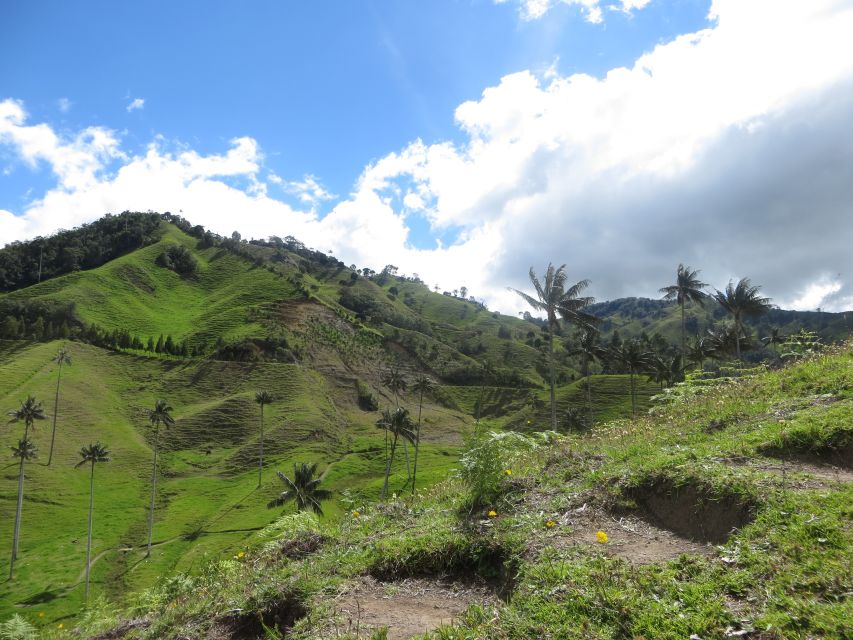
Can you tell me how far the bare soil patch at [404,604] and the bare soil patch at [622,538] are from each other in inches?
48.1

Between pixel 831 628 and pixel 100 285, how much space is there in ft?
581

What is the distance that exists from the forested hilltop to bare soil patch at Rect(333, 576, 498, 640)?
10cm

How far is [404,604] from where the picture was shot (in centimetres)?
594

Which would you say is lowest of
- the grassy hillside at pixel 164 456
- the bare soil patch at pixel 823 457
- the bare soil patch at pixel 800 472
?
the grassy hillside at pixel 164 456

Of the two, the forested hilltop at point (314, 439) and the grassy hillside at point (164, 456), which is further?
the grassy hillside at point (164, 456)

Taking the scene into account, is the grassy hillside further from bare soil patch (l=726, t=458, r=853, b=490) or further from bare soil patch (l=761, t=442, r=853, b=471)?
bare soil patch (l=761, t=442, r=853, b=471)

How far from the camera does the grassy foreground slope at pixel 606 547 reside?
4516mm

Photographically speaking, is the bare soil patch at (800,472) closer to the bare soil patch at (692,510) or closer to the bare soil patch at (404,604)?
the bare soil patch at (692,510)

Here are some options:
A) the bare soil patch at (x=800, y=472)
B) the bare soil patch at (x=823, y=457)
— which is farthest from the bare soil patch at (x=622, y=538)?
the bare soil patch at (x=823, y=457)

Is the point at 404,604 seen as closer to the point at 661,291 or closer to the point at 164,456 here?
the point at 661,291

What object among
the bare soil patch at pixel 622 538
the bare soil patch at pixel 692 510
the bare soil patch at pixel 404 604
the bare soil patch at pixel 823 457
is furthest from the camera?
the bare soil patch at pixel 823 457

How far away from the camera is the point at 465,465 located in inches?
325

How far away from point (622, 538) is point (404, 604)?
9.47 ft

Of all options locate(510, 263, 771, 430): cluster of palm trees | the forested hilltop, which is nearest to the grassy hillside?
the forested hilltop
